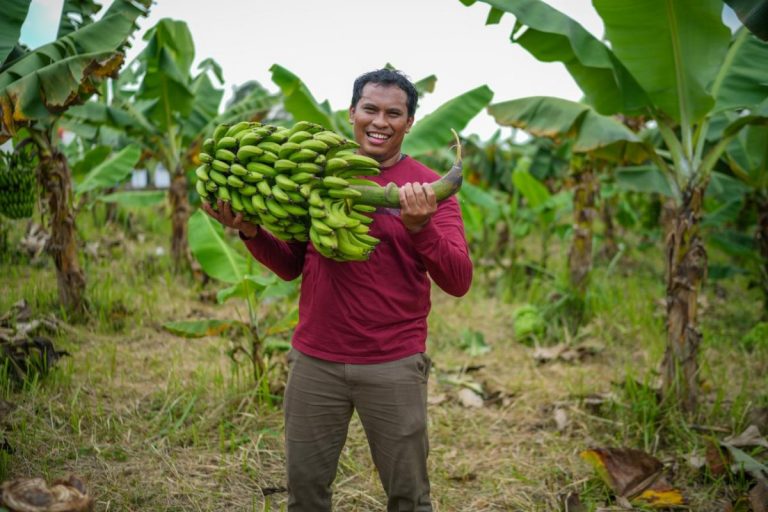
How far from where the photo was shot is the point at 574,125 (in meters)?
4.23

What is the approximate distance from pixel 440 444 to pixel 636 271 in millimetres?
5275

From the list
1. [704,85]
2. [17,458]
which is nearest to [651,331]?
[704,85]

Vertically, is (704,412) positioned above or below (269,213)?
below

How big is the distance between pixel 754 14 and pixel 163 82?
475cm

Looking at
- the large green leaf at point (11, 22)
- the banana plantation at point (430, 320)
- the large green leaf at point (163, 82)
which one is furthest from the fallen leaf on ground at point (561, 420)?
the large green leaf at point (163, 82)

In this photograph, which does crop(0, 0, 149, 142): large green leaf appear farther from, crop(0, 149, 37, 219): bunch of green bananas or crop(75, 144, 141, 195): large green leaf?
crop(75, 144, 141, 195): large green leaf

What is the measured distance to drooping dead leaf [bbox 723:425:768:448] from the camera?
10.6ft

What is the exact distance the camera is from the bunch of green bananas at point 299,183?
1.98 metres

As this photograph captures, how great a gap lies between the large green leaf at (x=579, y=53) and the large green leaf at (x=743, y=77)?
50 centimetres

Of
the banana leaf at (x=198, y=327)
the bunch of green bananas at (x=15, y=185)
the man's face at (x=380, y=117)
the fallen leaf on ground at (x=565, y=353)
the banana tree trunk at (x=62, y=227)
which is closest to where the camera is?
the man's face at (x=380, y=117)

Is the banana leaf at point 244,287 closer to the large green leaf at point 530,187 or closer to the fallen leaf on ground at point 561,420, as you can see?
the fallen leaf on ground at point 561,420

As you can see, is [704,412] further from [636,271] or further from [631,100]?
[636,271]

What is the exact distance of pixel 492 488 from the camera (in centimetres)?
326

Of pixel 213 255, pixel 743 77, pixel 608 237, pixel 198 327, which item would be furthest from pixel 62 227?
pixel 608 237
